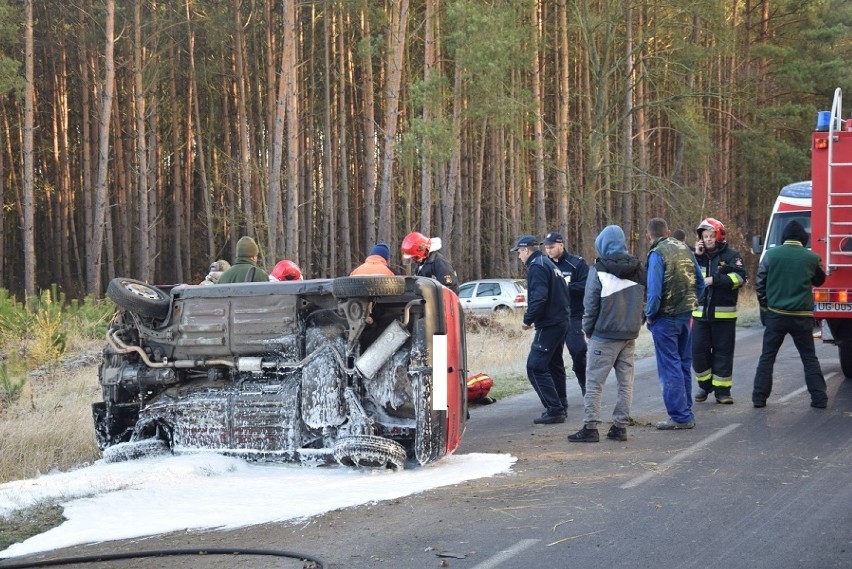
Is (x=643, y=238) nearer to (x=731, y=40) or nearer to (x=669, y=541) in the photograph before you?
(x=731, y=40)

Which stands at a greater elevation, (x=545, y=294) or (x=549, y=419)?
(x=545, y=294)

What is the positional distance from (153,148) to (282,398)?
30703mm

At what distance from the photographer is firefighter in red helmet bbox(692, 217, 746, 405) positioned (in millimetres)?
10984

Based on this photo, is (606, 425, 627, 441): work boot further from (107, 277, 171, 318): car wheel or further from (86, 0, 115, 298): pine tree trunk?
(86, 0, 115, 298): pine tree trunk

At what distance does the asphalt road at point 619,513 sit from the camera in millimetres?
5301

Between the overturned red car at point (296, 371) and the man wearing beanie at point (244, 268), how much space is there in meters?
1.79

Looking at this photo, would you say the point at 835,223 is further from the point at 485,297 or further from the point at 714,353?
the point at 485,297

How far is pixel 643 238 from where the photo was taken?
42.0m

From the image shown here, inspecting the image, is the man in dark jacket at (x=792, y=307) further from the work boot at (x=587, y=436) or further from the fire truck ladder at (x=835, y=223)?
the work boot at (x=587, y=436)

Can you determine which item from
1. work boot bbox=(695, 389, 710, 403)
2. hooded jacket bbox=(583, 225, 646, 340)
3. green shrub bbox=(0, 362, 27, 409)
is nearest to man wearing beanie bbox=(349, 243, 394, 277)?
hooded jacket bbox=(583, 225, 646, 340)

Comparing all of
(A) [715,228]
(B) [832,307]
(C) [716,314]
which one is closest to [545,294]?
(C) [716,314]

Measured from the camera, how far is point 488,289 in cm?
3142

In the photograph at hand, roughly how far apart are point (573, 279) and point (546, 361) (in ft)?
3.42

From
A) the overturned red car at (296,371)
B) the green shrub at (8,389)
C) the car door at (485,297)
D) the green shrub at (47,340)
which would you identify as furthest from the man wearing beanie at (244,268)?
the car door at (485,297)
